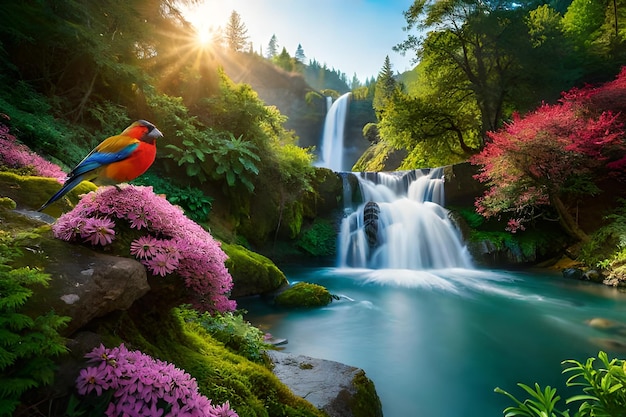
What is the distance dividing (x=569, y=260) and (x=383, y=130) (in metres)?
10.9

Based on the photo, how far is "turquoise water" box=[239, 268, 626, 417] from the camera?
4.31 m

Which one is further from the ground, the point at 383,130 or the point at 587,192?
the point at 383,130

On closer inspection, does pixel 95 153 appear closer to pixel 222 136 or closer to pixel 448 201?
pixel 222 136

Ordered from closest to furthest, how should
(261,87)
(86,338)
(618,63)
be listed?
(86,338)
(618,63)
(261,87)

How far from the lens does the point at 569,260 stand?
12.5 meters

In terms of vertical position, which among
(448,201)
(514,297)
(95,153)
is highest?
Answer: (448,201)

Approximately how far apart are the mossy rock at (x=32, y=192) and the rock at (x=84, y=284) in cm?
132

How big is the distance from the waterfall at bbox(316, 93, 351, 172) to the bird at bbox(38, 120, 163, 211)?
106ft

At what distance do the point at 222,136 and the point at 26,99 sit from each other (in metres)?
4.48

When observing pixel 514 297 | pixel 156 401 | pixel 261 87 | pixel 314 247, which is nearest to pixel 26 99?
pixel 156 401

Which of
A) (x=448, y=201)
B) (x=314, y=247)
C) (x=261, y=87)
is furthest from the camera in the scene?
(x=261, y=87)

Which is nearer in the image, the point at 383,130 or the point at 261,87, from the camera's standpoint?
the point at 383,130

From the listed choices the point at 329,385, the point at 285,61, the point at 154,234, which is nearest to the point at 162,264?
the point at 154,234

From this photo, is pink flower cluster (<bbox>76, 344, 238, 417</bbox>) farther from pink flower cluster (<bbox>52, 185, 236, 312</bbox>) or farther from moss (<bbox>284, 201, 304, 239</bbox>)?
moss (<bbox>284, 201, 304, 239</bbox>)
